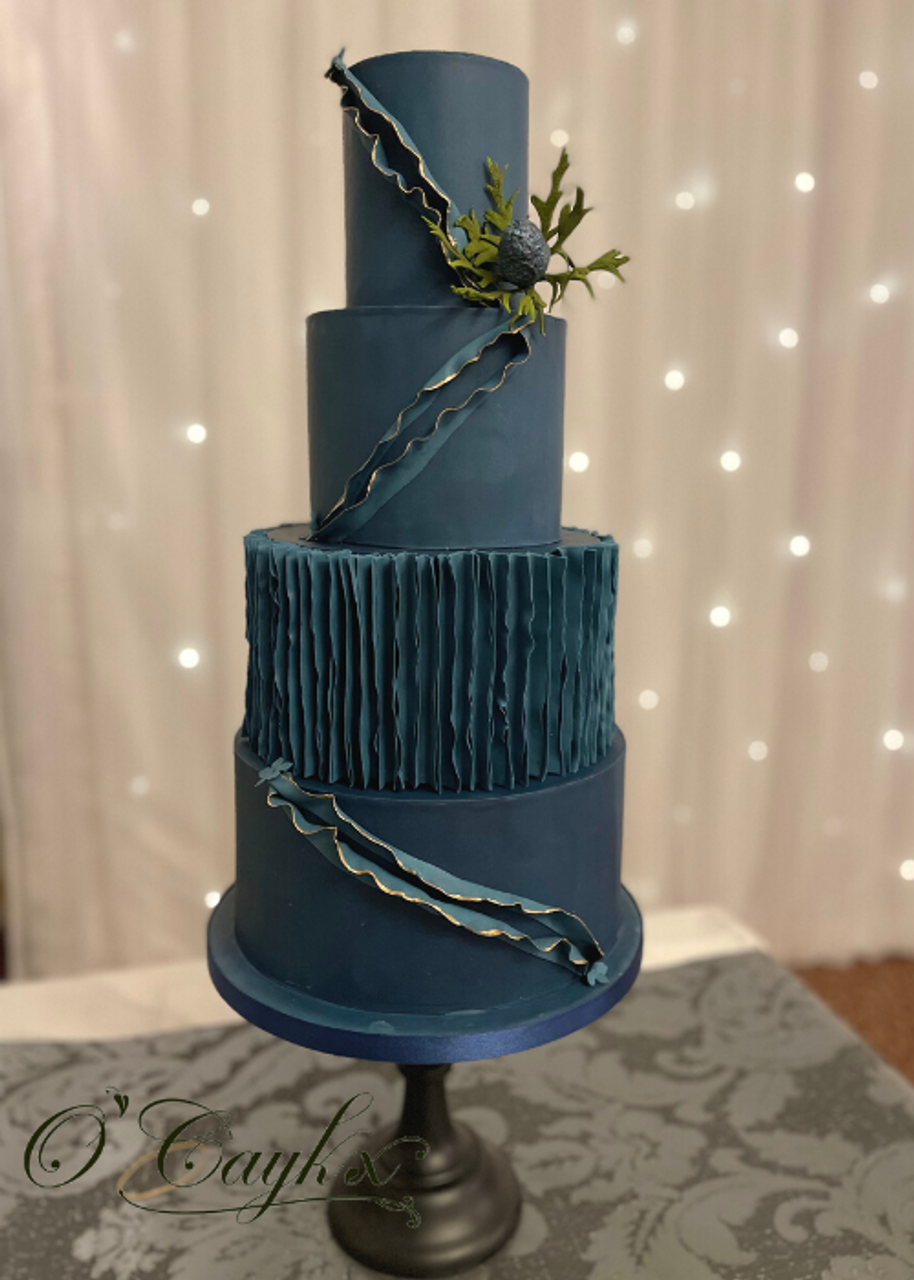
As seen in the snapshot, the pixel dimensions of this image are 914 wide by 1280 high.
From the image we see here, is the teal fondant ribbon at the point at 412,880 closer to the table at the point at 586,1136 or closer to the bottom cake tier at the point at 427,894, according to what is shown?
the bottom cake tier at the point at 427,894

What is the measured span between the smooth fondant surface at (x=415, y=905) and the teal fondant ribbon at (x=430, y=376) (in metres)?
0.29

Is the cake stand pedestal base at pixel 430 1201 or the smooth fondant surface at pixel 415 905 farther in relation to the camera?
the cake stand pedestal base at pixel 430 1201

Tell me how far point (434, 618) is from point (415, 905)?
255mm

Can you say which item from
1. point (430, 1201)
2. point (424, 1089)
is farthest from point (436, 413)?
point (430, 1201)

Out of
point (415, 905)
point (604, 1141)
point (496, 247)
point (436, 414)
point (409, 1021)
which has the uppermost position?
point (496, 247)

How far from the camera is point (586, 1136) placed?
1.26 meters

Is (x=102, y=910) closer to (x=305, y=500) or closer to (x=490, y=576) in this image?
(x=305, y=500)

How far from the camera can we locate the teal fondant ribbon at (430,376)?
33.5 inches

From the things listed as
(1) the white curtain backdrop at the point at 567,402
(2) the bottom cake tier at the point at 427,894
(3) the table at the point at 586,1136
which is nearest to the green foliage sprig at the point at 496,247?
(2) the bottom cake tier at the point at 427,894

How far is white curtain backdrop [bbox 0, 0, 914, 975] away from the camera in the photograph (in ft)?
4.90

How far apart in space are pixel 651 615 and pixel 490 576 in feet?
3.40

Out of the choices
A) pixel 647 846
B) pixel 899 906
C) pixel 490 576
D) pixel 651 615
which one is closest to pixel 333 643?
pixel 490 576

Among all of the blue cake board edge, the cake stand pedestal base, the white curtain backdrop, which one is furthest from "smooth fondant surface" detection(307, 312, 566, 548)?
the white curtain backdrop

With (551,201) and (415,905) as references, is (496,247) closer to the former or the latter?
(551,201)
